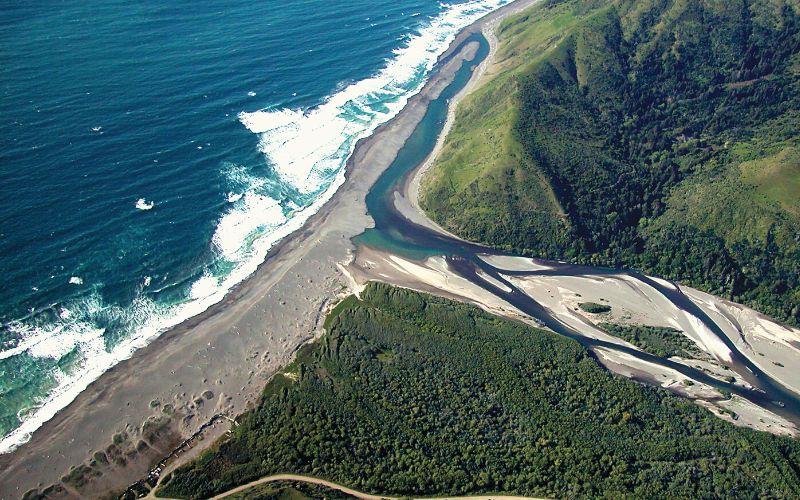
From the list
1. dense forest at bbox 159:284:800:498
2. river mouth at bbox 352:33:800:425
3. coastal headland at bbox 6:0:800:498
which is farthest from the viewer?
river mouth at bbox 352:33:800:425

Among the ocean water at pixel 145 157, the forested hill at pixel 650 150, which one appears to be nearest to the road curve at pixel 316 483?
the ocean water at pixel 145 157

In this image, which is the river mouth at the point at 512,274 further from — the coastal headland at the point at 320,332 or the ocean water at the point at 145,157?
the ocean water at the point at 145,157

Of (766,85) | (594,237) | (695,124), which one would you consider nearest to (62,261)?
(594,237)

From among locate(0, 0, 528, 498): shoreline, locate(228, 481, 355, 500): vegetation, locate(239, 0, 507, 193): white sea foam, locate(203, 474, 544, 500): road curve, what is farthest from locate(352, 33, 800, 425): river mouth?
locate(228, 481, 355, 500): vegetation

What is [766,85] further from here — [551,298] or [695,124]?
[551,298]

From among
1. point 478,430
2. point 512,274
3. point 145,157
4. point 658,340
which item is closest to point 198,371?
point 478,430

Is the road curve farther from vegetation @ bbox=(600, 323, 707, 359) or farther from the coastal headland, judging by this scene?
vegetation @ bbox=(600, 323, 707, 359)

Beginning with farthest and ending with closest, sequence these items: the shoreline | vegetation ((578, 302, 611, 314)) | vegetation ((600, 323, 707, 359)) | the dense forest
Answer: vegetation ((578, 302, 611, 314)), vegetation ((600, 323, 707, 359)), the shoreline, the dense forest
